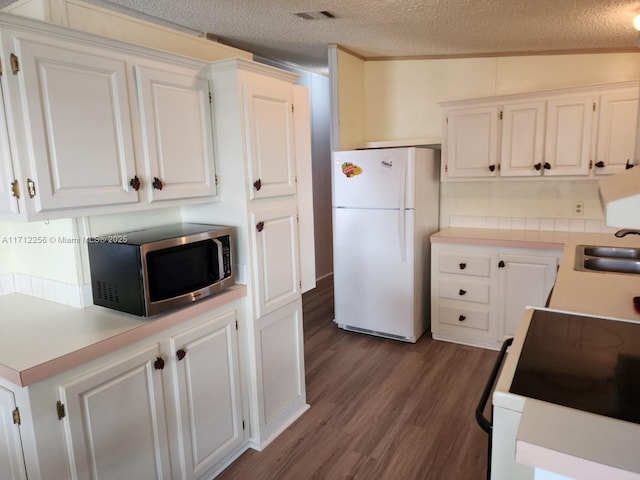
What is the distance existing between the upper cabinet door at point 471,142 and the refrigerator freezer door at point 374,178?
1.39 feet

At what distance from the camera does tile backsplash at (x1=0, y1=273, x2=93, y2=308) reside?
1872 millimetres

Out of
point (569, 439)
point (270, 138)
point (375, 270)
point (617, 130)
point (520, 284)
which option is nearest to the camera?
point (569, 439)

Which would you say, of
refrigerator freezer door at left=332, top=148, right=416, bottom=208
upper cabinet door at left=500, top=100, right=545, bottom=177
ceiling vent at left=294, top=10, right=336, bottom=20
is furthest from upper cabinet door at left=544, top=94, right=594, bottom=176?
ceiling vent at left=294, top=10, right=336, bottom=20

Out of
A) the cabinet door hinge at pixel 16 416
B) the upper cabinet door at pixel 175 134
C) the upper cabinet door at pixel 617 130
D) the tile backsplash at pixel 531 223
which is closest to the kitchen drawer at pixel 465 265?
the tile backsplash at pixel 531 223

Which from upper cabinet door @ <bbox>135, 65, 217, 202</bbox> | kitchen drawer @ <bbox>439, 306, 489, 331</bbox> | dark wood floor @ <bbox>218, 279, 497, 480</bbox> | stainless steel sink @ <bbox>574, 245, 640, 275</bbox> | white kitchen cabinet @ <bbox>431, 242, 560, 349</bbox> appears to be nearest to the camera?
upper cabinet door @ <bbox>135, 65, 217, 202</bbox>

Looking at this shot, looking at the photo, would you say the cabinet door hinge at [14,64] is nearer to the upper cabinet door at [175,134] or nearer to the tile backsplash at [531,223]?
the upper cabinet door at [175,134]

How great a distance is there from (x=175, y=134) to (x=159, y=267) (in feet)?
2.01

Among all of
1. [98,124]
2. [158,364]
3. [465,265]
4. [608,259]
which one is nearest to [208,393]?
[158,364]

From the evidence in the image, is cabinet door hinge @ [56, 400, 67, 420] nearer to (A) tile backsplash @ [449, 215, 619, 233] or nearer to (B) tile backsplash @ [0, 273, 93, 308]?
(B) tile backsplash @ [0, 273, 93, 308]

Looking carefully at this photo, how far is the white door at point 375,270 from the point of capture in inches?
135

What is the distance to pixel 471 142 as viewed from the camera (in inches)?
134

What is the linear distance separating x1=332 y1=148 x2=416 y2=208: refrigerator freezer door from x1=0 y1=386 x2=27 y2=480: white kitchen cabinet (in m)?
2.67

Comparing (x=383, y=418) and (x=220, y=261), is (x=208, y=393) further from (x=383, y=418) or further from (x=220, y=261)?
(x=383, y=418)

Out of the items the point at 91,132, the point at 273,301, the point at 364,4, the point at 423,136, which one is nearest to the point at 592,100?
the point at 423,136
